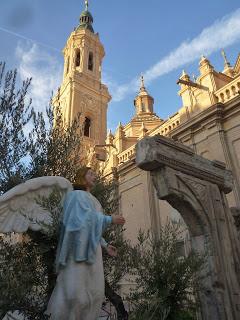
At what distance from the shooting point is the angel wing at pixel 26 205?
14.8 feet

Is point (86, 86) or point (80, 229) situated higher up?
point (86, 86)

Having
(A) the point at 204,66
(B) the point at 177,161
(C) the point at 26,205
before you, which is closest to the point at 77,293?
(C) the point at 26,205

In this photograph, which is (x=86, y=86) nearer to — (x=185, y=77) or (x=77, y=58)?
(x=77, y=58)

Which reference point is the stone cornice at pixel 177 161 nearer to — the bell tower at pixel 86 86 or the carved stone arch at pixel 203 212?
the carved stone arch at pixel 203 212

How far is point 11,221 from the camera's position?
456 centimetres

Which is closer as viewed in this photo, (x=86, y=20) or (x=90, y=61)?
(x=90, y=61)

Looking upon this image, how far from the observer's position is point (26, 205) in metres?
4.80

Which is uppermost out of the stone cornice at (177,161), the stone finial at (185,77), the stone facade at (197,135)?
the stone finial at (185,77)

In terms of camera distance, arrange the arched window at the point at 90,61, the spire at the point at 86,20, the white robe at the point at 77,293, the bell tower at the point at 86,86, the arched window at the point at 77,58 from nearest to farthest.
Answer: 1. the white robe at the point at 77,293
2. the bell tower at the point at 86,86
3. the arched window at the point at 77,58
4. the arched window at the point at 90,61
5. the spire at the point at 86,20

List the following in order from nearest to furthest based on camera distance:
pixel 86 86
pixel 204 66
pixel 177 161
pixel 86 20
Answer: pixel 177 161 < pixel 204 66 < pixel 86 86 < pixel 86 20

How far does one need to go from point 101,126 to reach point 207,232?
79.8 ft

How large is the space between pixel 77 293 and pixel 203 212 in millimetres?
3647

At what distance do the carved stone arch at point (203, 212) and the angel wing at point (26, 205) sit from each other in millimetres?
1681

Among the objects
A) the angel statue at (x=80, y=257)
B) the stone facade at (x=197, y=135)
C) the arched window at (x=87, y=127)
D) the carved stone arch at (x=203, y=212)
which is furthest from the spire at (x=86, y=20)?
the angel statue at (x=80, y=257)
